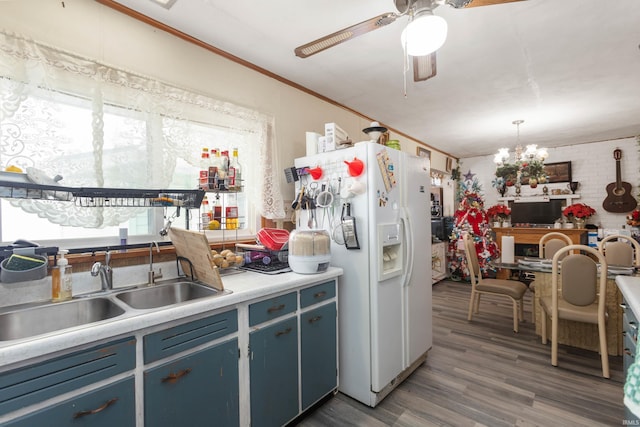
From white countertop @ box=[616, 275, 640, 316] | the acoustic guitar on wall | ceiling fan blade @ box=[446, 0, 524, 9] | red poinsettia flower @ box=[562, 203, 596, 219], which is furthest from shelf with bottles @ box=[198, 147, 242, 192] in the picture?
the acoustic guitar on wall

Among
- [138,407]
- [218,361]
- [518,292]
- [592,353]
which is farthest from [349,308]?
[592,353]

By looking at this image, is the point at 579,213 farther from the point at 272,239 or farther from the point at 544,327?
the point at 272,239

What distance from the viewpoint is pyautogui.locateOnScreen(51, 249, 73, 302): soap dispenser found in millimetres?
1400

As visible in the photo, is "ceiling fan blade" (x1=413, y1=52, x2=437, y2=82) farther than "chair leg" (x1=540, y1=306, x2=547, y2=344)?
No

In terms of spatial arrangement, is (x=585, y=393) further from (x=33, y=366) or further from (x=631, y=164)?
(x=631, y=164)

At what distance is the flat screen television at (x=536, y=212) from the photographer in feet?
19.0

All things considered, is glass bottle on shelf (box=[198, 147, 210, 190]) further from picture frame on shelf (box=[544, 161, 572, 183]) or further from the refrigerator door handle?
picture frame on shelf (box=[544, 161, 572, 183])

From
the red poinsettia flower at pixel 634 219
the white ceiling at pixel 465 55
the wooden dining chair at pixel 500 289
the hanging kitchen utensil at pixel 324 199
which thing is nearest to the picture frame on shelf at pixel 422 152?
the white ceiling at pixel 465 55

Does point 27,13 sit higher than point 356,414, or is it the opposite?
Answer: point 27,13

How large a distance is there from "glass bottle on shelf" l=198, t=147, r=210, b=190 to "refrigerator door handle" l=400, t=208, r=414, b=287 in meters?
1.42

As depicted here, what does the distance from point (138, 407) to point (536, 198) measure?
7152 millimetres

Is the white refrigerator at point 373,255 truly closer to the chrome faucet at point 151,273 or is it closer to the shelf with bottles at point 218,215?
the shelf with bottles at point 218,215

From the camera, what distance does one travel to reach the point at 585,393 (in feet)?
6.91

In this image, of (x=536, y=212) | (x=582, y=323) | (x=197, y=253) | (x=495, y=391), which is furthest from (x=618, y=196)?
(x=197, y=253)
